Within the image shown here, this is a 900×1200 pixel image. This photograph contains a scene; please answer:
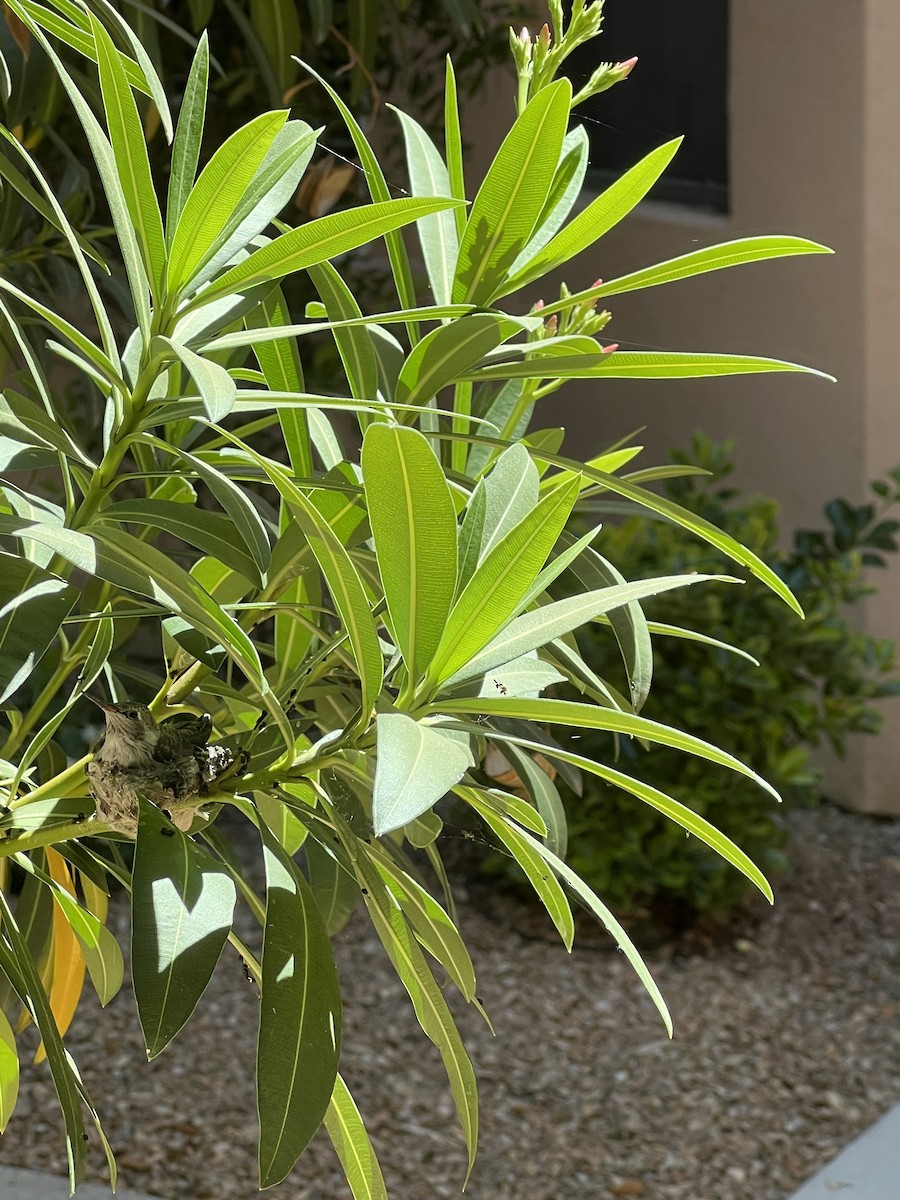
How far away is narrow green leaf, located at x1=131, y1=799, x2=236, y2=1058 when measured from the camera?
1.88ft

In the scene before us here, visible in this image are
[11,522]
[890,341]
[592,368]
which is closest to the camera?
[11,522]

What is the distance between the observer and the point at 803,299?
2.96 metres

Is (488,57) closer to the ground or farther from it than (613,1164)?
farther from it

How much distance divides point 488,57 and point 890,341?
42.0 inches

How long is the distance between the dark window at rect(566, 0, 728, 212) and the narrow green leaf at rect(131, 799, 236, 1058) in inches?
59.8

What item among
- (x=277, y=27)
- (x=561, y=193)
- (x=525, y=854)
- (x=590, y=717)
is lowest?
(x=525, y=854)

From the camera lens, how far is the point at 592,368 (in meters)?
0.65

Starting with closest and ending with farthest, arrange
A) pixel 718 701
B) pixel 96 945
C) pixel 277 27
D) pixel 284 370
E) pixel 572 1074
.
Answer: pixel 284 370, pixel 96 945, pixel 277 27, pixel 572 1074, pixel 718 701

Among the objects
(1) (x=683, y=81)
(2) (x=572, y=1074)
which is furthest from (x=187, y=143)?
(1) (x=683, y=81)

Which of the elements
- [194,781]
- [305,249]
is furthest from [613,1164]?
[305,249]

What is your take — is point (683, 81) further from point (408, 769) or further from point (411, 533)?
point (408, 769)

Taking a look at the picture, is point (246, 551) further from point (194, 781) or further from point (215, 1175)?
point (215, 1175)

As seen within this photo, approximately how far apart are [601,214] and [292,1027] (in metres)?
0.43

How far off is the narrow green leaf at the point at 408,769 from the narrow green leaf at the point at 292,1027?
0.63 ft
